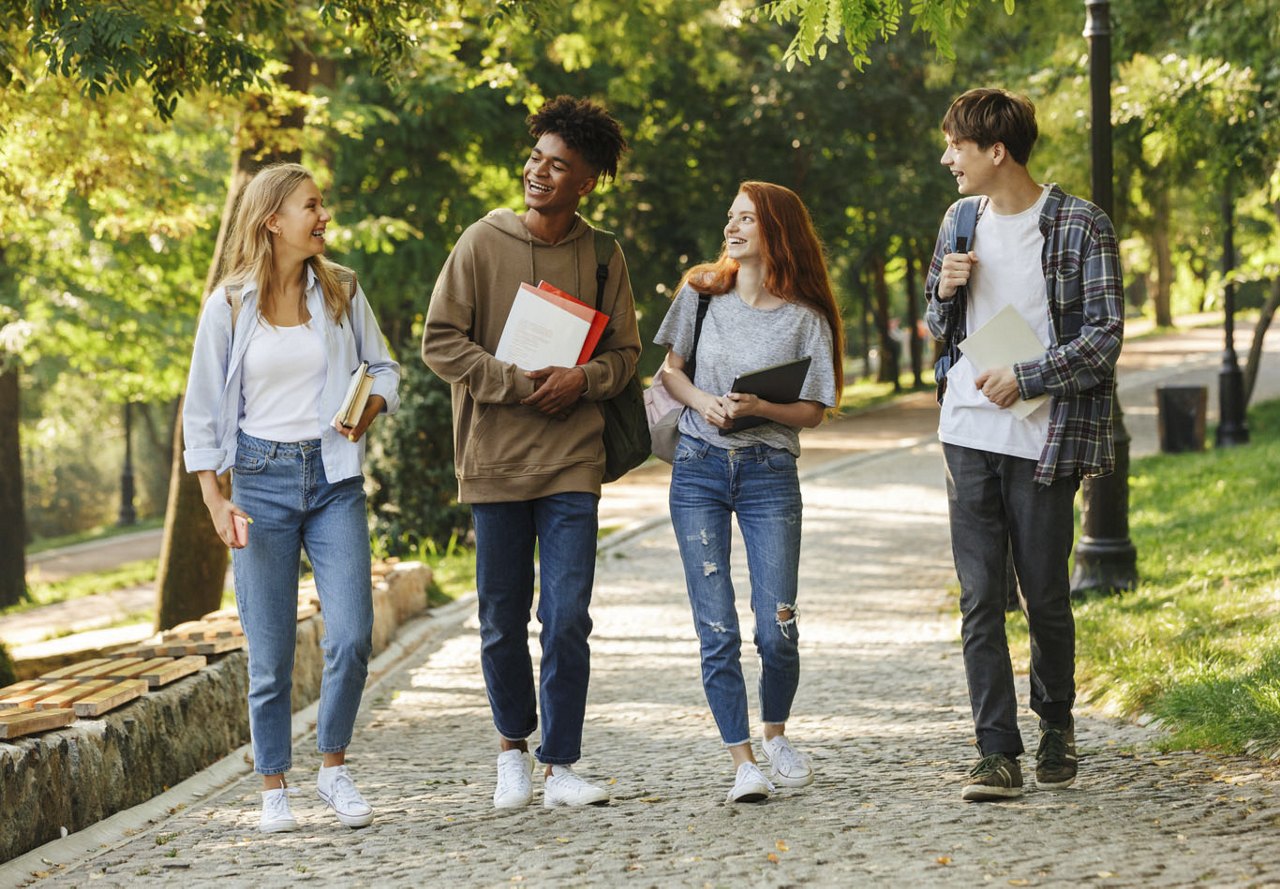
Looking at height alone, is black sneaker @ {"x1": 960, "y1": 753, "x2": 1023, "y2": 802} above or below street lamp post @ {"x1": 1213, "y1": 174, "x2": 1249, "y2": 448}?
below

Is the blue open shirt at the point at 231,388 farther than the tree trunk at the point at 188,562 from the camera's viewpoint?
No

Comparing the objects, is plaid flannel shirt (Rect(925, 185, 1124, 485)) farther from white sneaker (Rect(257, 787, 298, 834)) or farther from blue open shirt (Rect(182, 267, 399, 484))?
white sneaker (Rect(257, 787, 298, 834))

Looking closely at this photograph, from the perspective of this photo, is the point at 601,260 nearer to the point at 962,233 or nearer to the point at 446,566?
the point at 962,233

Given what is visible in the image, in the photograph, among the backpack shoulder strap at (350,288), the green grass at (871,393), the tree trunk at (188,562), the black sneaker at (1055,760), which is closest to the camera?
the black sneaker at (1055,760)

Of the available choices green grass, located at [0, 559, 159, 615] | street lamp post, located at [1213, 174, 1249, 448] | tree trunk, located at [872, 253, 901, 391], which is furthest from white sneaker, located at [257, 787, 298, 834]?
tree trunk, located at [872, 253, 901, 391]

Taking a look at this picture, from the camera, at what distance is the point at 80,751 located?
503 cm

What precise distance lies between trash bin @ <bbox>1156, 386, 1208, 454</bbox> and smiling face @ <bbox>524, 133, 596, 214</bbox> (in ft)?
45.6

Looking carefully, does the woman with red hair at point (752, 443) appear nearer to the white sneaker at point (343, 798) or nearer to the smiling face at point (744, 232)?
the smiling face at point (744, 232)

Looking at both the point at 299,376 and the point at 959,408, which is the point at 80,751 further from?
the point at 959,408

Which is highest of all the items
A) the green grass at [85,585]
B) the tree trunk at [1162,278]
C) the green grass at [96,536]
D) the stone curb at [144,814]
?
the tree trunk at [1162,278]

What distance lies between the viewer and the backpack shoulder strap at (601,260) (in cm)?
493

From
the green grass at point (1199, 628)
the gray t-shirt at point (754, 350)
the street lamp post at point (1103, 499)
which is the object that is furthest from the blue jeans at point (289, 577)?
the street lamp post at point (1103, 499)

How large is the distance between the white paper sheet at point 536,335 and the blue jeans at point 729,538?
0.53 m

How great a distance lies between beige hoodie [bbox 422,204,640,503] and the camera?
4719mm
